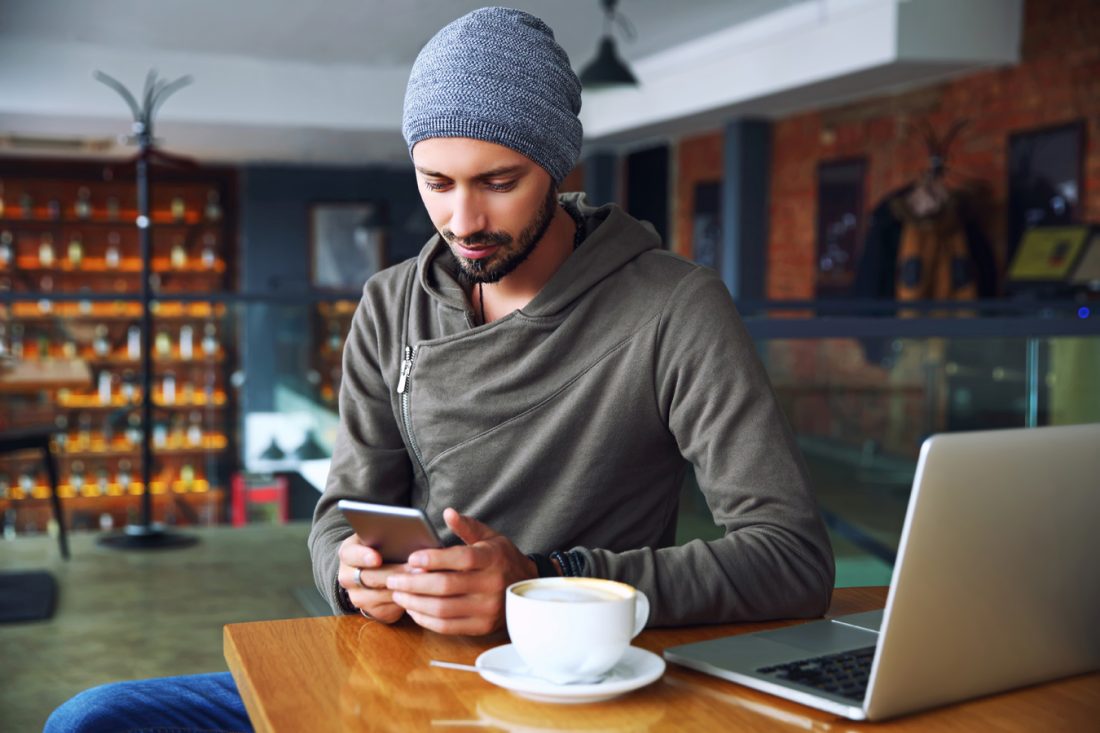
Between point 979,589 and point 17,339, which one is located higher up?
point 17,339

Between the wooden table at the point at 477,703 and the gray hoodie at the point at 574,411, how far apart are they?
0.23 meters

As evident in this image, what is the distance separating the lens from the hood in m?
1.27

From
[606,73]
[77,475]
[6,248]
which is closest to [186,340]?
[77,475]

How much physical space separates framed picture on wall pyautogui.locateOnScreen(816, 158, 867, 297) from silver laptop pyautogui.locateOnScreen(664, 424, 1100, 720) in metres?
6.56

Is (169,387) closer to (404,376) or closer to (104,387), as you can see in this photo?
(104,387)

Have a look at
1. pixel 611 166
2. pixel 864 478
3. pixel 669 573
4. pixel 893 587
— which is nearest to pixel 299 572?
pixel 864 478

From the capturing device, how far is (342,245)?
475 inches

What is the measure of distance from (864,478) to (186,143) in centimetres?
736

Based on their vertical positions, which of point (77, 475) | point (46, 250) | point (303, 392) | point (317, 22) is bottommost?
point (77, 475)

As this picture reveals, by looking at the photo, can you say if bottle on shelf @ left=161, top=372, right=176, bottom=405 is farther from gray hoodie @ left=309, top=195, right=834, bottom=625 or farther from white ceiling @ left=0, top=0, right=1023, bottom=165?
gray hoodie @ left=309, top=195, right=834, bottom=625

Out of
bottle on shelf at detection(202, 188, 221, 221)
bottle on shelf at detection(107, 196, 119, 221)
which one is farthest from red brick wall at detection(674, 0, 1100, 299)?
bottle on shelf at detection(107, 196, 119, 221)

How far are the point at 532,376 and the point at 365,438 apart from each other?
21 cm

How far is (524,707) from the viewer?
0.81 meters

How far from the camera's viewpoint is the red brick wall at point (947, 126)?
5742mm
